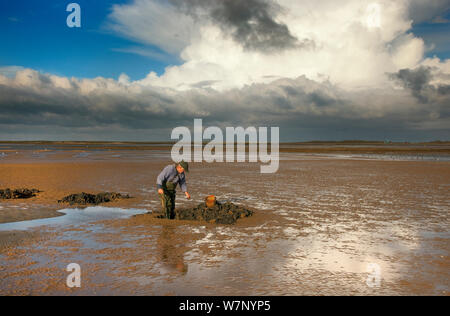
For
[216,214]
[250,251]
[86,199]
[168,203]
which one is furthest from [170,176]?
[86,199]

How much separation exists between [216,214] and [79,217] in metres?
4.52

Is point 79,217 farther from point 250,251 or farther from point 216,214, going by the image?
point 250,251

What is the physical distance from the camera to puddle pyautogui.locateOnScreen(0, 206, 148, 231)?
32.7 ft

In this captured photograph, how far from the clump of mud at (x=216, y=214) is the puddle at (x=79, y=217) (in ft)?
6.50

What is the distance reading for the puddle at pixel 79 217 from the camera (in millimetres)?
9953

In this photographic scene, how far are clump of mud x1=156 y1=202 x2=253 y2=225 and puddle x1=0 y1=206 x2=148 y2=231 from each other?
78.0 inches

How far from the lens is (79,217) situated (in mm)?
11141

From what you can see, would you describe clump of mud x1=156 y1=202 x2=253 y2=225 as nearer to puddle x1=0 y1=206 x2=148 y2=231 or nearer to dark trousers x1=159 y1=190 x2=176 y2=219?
dark trousers x1=159 y1=190 x2=176 y2=219

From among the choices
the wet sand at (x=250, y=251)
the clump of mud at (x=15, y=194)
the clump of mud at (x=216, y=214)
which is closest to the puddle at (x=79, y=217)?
the wet sand at (x=250, y=251)

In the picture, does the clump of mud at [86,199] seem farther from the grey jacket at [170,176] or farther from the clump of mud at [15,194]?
→ the grey jacket at [170,176]

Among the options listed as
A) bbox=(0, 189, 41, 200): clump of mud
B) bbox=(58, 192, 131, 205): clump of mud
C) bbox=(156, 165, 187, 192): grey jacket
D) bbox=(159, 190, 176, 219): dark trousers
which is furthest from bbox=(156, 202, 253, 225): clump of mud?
bbox=(0, 189, 41, 200): clump of mud
